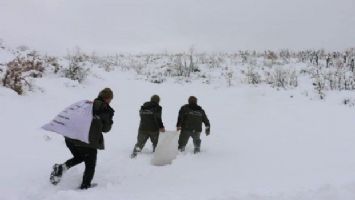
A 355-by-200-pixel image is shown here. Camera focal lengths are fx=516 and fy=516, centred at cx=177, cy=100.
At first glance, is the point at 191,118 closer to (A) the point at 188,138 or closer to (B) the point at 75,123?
(A) the point at 188,138

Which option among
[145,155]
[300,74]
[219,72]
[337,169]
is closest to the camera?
[337,169]

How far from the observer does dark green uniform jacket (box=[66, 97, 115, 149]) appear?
26.1 feet

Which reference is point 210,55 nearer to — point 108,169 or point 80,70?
point 80,70

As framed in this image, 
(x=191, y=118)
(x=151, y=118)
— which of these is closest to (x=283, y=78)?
(x=191, y=118)

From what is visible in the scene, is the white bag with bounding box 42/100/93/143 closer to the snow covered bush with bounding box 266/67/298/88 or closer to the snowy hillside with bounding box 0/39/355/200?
the snowy hillside with bounding box 0/39/355/200

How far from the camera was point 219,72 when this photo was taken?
2139 cm

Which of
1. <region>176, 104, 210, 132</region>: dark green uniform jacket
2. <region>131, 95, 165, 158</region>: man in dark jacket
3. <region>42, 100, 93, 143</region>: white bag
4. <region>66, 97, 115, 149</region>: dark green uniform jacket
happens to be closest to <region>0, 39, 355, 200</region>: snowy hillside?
<region>131, 95, 165, 158</region>: man in dark jacket

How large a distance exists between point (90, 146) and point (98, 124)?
0.36 meters

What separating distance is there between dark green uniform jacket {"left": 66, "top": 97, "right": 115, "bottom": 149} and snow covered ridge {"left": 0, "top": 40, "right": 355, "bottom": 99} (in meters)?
6.58

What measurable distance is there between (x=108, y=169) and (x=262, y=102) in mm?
8117

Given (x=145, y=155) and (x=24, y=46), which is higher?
(x=24, y=46)

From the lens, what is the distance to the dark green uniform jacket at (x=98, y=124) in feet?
26.1

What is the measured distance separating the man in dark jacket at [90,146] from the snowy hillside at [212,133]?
0.25 metres

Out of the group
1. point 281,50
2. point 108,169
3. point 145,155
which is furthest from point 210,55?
point 108,169
